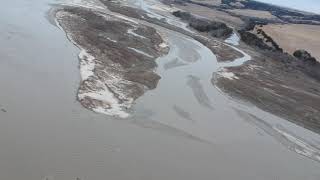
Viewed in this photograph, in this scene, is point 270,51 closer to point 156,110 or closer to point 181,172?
point 156,110

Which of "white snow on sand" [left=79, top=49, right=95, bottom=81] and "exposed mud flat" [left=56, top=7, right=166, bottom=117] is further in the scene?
"white snow on sand" [left=79, top=49, right=95, bottom=81]

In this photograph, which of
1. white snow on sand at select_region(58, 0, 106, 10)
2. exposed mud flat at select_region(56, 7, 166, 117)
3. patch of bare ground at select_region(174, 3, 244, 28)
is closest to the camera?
exposed mud flat at select_region(56, 7, 166, 117)

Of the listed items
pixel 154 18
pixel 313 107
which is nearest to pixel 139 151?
pixel 313 107

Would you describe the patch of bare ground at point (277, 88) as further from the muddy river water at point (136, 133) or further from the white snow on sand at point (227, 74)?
the muddy river water at point (136, 133)

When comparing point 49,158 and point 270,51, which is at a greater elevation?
point 49,158

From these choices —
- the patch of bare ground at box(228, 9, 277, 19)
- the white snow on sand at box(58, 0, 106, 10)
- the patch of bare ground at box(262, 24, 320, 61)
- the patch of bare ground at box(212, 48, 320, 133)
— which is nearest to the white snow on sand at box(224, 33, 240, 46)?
the patch of bare ground at box(262, 24, 320, 61)

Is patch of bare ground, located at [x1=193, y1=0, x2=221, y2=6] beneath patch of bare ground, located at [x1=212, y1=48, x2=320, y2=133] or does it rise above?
beneath

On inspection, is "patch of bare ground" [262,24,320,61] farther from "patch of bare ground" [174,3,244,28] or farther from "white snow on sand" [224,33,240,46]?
"white snow on sand" [224,33,240,46]
